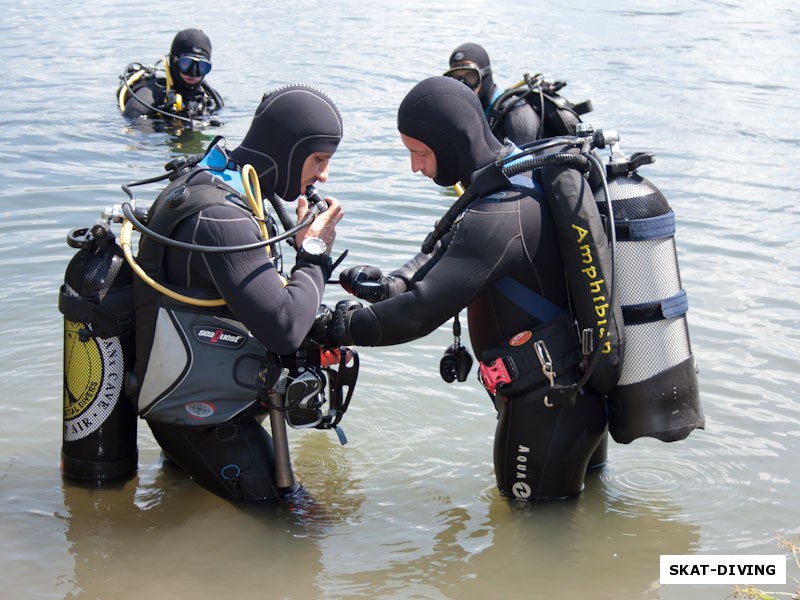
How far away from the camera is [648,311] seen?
356cm

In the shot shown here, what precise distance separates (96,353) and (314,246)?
93 centimetres

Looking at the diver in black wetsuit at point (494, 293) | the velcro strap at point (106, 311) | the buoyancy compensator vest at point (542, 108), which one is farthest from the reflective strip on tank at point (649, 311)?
the buoyancy compensator vest at point (542, 108)

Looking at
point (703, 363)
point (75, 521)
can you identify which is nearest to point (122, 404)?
point (75, 521)

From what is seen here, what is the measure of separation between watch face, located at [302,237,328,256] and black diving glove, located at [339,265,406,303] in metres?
0.18

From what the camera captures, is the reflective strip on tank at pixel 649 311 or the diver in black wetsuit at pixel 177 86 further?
the diver in black wetsuit at pixel 177 86

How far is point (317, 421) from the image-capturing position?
3.71 meters

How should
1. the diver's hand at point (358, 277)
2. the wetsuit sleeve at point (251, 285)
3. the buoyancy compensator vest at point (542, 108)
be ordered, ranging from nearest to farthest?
the wetsuit sleeve at point (251, 285), the diver's hand at point (358, 277), the buoyancy compensator vest at point (542, 108)

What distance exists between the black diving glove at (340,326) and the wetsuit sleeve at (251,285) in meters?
0.18

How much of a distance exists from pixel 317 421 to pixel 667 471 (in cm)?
174

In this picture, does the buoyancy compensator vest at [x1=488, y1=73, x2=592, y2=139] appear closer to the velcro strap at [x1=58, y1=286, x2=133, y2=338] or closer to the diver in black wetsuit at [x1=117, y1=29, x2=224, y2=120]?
the velcro strap at [x1=58, y1=286, x2=133, y2=338]

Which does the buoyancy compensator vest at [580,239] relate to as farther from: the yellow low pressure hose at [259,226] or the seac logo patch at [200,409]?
the seac logo patch at [200,409]

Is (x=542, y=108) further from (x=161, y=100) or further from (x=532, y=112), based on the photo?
(x=161, y=100)

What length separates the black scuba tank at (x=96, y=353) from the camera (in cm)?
365

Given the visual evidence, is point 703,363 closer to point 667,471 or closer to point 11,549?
point 667,471
